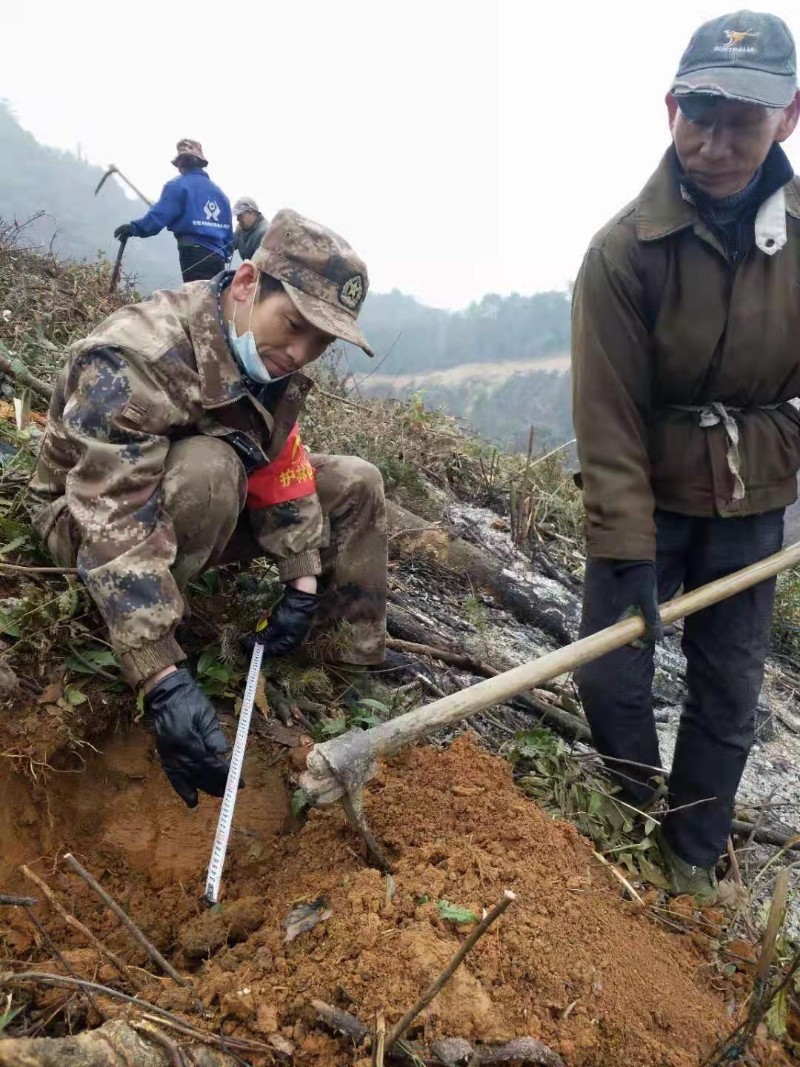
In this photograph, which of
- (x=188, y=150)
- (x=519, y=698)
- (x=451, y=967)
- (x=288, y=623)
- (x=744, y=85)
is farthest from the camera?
(x=188, y=150)

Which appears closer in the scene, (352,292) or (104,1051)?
(104,1051)

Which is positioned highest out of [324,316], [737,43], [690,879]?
[737,43]

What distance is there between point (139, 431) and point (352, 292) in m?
0.76

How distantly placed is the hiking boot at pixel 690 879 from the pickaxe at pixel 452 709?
0.74 meters

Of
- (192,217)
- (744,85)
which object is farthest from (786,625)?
(192,217)

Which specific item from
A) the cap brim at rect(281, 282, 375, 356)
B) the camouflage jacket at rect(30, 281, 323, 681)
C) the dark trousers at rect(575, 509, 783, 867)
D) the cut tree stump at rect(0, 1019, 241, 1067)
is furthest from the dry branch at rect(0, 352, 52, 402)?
the cut tree stump at rect(0, 1019, 241, 1067)

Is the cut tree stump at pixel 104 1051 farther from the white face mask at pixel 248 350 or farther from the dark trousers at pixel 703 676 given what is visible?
the white face mask at pixel 248 350

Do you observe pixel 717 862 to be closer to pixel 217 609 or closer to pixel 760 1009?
pixel 760 1009

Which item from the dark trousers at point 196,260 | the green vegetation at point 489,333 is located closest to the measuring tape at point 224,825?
the dark trousers at point 196,260

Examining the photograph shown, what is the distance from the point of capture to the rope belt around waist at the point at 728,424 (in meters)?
2.09

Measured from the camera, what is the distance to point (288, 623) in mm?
2438

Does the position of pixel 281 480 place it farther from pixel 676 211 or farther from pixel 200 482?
pixel 676 211

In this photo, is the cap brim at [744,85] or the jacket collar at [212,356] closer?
the cap brim at [744,85]

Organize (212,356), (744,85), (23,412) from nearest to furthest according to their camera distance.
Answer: (744,85), (212,356), (23,412)
